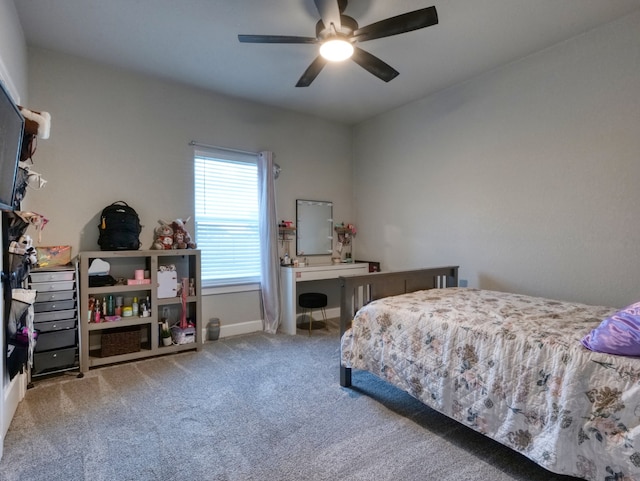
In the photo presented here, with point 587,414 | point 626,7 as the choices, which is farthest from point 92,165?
point 626,7

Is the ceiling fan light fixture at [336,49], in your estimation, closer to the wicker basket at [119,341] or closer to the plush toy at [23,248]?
the plush toy at [23,248]

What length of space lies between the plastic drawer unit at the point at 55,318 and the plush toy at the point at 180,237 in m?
0.88

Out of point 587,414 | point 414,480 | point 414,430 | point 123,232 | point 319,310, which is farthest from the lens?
point 319,310

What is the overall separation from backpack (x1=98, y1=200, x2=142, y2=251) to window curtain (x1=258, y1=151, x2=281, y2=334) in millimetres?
1379

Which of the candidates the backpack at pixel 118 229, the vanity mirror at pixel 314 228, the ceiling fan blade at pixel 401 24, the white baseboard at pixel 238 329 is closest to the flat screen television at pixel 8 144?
the backpack at pixel 118 229

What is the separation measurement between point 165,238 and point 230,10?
81.5 inches

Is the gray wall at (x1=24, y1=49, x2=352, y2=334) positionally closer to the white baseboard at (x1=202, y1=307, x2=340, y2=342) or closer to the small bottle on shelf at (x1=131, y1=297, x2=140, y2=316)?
the white baseboard at (x1=202, y1=307, x2=340, y2=342)

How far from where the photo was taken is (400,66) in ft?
10.7

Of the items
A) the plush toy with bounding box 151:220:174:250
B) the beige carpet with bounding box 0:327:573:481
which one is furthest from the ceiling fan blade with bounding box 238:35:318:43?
the beige carpet with bounding box 0:327:573:481

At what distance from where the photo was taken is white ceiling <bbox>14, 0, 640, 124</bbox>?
2.39m

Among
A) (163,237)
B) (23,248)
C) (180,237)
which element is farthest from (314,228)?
(23,248)

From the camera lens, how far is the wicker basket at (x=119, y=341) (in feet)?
9.85

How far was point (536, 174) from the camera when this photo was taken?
119 inches

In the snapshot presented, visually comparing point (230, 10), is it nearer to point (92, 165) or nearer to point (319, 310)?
point (92, 165)
